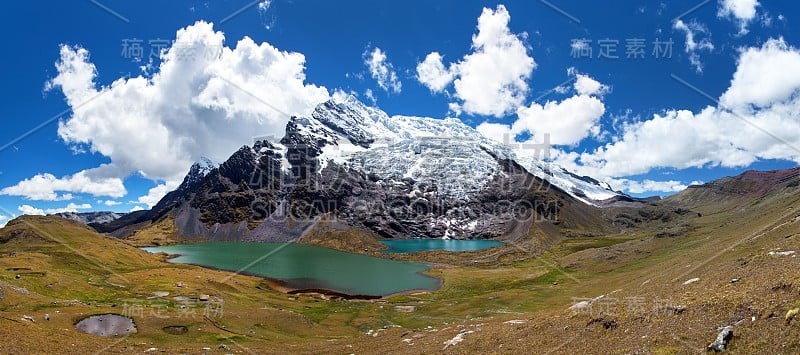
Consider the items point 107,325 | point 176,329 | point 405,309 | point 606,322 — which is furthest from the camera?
point 405,309

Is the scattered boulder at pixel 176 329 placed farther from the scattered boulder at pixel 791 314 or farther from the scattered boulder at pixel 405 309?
the scattered boulder at pixel 791 314

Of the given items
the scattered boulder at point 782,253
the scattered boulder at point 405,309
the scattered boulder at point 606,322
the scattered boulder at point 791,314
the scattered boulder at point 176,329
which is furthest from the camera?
the scattered boulder at point 405,309

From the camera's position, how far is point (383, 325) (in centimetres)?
8169

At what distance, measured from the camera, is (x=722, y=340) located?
74.7 feet

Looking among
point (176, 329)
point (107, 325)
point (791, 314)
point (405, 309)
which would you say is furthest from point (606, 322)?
point (405, 309)

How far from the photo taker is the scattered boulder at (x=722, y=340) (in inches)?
888

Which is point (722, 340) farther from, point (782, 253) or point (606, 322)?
point (782, 253)

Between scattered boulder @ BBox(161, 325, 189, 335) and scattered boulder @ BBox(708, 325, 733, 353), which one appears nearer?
scattered boulder @ BBox(708, 325, 733, 353)

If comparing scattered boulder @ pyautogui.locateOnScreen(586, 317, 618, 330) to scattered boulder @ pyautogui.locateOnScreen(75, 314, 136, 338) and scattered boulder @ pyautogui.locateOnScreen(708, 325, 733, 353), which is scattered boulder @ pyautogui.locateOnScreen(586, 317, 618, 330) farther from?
scattered boulder @ pyautogui.locateOnScreen(75, 314, 136, 338)

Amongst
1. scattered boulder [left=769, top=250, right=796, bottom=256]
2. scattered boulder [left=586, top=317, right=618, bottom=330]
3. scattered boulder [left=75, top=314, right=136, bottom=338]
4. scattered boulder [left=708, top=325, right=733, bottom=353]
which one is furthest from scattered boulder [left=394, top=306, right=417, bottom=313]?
scattered boulder [left=708, top=325, right=733, bottom=353]

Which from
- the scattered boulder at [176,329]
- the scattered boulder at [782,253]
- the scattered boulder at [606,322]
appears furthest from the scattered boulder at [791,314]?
the scattered boulder at [176,329]

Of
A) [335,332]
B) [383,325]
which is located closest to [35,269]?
[335,332]

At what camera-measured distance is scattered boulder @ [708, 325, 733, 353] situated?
2255 cm

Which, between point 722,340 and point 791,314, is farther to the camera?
point 722,340
